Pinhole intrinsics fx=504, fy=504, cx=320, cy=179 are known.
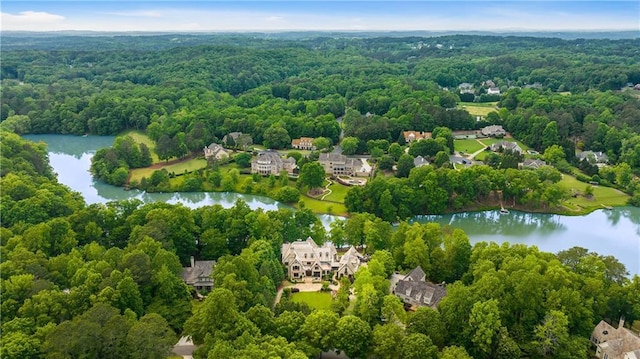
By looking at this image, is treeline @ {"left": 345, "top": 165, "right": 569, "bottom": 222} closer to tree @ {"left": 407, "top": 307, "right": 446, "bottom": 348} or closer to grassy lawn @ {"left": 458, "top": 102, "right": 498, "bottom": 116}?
tree @ {"left": 407, "top": 307, "right": 446, "bottom": 348}

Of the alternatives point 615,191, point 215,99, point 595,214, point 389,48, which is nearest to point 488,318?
point 595,214

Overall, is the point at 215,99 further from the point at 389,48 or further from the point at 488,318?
the point at 389,48

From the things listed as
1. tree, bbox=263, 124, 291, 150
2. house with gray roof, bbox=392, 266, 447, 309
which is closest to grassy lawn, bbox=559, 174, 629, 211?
house with gray roof, bbox=392, 266, 447, 309

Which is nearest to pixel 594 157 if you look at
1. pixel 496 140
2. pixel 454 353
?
pixel 496 140

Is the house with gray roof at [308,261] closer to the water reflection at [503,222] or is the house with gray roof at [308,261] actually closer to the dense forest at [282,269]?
the dense forest at [282,269]

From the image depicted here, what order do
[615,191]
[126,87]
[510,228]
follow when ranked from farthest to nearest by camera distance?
[126,87], [615,191], [510,228]

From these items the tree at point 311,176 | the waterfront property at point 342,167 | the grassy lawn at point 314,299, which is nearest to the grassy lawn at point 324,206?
the tree at point 311,176
